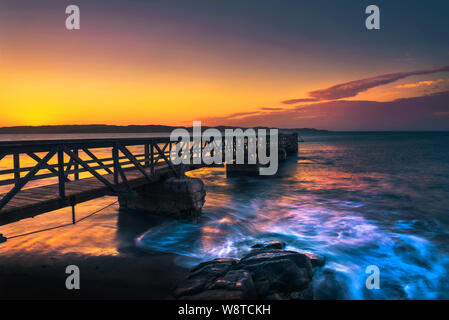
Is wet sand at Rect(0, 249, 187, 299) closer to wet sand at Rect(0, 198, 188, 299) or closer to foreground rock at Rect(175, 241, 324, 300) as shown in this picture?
wet sand at Rect(0, 198, 188, 299)

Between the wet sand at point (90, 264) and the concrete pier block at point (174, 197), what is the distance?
65 cm

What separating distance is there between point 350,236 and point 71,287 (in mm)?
10693

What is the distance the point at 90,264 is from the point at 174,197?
14.5 feet

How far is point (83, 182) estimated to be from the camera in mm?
9172

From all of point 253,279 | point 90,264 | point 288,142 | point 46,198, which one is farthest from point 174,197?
point 288,142

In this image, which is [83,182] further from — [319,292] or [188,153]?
[319,292]

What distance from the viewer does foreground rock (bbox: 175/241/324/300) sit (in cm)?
554

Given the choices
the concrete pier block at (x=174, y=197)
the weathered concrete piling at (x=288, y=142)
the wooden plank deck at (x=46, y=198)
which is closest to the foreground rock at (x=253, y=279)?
the wooden plank deck at (x=46, y=198)

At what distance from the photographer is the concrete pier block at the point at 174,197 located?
38.0 ft

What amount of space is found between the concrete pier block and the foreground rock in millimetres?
4681

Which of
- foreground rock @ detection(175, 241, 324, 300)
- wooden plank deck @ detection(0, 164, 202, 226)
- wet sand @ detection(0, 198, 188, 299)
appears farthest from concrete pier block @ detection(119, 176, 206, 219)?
foreground rock @ detection(175, 241, 324, 300)

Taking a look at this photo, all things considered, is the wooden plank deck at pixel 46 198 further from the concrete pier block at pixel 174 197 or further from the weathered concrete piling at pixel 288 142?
the weathered concrete piling at pixel 288 142

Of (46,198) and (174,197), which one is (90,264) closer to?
(46,198)

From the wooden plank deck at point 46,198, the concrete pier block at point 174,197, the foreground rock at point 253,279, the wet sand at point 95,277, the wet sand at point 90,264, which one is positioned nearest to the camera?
the foreground rock at point 253,279
